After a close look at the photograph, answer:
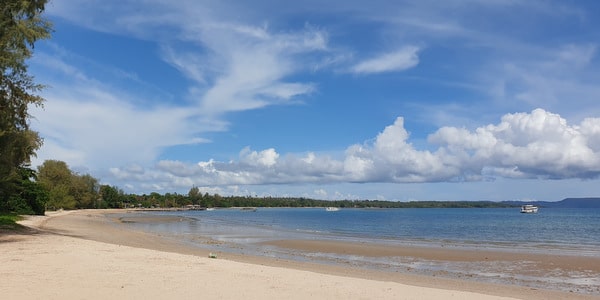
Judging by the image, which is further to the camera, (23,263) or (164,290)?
(23,263)

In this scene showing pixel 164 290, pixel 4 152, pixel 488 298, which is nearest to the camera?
pixel 164 290

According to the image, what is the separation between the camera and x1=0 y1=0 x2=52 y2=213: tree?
20250mm

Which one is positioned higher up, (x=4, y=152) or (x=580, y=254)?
(x=4, y=152)

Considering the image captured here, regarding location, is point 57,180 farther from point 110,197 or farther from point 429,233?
point 429,233

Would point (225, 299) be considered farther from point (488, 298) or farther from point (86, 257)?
point (86, 257)

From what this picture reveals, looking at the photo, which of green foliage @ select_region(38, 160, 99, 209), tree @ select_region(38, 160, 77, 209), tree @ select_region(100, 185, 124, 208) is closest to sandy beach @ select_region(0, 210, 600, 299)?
green foliage @ select_region(38, 160, 99, 209)

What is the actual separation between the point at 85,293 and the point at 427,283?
10942 millimetres

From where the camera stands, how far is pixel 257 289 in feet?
38.2

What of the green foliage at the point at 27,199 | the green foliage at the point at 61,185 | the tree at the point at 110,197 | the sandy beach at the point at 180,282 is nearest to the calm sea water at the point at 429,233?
the green foliage at the point at 27,199

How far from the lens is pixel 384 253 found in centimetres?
2875

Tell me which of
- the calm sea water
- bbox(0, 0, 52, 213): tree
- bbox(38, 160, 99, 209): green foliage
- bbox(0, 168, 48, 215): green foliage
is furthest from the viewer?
bbox(38, 160, 99, 209): green foliage

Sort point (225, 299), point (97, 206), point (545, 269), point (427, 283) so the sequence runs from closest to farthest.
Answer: point (225, 299)
point (427, 283)
point (545, 269)
point (97, 206)

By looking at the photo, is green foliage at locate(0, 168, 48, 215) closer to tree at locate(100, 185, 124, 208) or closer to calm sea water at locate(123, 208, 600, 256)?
calm sea water at locate(123, 208, 600, 256)

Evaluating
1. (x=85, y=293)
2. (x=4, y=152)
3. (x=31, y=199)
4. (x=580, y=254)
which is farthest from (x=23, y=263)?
(x=31, y=199)
